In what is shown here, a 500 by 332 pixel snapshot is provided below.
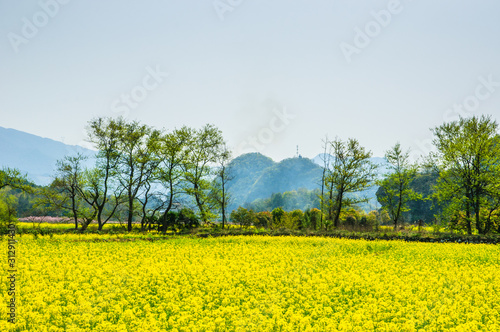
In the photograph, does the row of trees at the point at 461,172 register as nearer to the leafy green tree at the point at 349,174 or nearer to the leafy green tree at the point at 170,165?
the leafy green tree at the point at 349,174

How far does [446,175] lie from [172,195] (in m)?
29.7

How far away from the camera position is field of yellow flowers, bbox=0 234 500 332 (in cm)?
808

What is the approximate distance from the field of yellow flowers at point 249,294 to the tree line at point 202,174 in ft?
61.1

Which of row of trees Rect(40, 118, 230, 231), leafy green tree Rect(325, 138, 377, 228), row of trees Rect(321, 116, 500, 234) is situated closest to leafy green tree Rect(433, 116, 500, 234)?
row of trees Rect(321, 116, 500, 234)

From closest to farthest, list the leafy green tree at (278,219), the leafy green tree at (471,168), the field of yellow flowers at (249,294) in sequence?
1. the field of yellow flowers at (249,294)
2. the leafy green tree at (471,168)
3. the leafy green tree at (278,219)

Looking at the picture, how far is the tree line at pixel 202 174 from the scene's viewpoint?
111ft

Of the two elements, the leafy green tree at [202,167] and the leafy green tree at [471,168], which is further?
the leafy green tree at [202,167]

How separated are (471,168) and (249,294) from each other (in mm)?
32117

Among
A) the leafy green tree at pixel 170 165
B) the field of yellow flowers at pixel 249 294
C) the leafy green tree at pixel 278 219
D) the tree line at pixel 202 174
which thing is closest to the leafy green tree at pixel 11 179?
the tree line at pixel 202 174

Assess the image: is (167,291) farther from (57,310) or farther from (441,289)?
(441,289)

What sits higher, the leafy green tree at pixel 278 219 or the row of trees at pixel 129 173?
the row of trees at pixel 129 173

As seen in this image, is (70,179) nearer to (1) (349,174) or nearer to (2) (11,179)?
(2) (11,179)

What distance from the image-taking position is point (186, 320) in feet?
26.0

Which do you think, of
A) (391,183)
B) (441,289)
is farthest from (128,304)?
(391,183)
